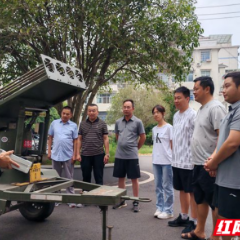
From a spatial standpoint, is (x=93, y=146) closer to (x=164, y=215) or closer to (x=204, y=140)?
(x=164, y=215)

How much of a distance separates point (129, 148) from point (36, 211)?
182 cm

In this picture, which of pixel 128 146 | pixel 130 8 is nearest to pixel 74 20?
pixel 130 8

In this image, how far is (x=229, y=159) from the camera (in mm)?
2670

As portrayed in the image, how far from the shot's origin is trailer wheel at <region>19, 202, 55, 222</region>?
4.38 metres

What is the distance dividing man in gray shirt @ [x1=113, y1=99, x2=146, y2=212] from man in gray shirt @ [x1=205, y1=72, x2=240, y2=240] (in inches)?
95.9

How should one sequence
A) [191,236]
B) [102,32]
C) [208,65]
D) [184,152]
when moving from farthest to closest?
[208,65], [102,32], [184,152], [191,236]

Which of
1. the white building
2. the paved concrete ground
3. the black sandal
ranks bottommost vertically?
the paved concrete ground

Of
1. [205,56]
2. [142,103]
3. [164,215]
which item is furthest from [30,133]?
[205,56]

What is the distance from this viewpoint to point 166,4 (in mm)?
7910

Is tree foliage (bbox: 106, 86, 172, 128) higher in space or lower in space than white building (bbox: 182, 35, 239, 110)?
lower

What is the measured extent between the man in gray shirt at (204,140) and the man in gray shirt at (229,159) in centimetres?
49

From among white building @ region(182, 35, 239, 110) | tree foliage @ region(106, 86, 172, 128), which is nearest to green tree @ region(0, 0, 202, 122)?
tree foliage @ region(106, 86, 172, 128)

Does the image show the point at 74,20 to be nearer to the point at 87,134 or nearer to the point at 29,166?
the point at 87,134

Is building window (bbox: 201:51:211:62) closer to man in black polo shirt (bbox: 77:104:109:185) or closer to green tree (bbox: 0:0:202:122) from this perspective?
green tree (bbox: 0:0:202:122)
